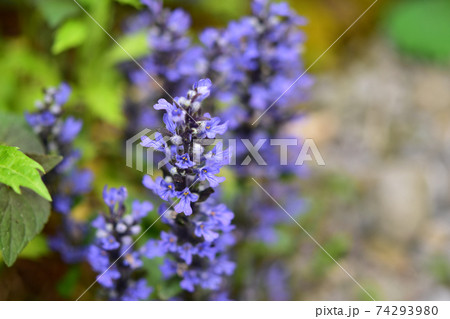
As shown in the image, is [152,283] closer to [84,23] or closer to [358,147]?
[84,23]

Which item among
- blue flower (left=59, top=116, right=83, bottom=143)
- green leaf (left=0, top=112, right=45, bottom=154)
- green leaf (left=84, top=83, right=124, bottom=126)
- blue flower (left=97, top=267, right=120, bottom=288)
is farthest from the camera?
green leaf (left=84, top=83, right=124, bottom=126)

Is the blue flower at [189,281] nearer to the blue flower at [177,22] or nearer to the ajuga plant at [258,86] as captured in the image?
the ajuga plant at [258,86]

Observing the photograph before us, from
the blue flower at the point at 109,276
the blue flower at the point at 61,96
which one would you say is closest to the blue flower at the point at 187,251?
the blue flower at the point at 109,276

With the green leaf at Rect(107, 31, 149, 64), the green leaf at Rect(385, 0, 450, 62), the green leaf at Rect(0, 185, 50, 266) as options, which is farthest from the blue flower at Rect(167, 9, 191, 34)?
the green leaf at Rect(385, 0, 450, 62)

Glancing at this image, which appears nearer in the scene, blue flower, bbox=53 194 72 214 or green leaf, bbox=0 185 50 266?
green leaf, bbox=0 185 50 266

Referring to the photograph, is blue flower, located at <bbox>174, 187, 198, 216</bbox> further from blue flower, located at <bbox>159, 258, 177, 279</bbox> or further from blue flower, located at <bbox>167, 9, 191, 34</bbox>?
blue flower, located at <bbox>167, 9, 191, 34</bbox>

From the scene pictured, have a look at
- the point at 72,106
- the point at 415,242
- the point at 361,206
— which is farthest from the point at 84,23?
the point at 415,242

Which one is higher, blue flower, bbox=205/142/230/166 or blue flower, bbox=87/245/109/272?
blue flower, bbox=205/142/230/166

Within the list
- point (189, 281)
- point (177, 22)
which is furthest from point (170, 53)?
point (189, 281)
